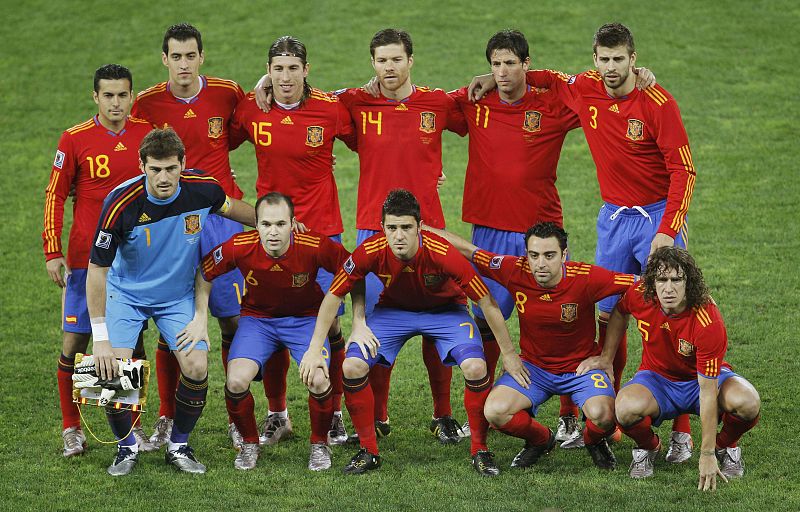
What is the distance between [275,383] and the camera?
788 centimetres

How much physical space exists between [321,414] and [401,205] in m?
1.42

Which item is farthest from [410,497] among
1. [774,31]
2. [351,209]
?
[774,31]

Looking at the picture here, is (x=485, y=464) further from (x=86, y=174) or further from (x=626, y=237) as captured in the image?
(x=86, y=174)

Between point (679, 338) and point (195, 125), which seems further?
point (195, 125)

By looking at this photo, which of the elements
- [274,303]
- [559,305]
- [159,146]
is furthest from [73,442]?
[559,305]

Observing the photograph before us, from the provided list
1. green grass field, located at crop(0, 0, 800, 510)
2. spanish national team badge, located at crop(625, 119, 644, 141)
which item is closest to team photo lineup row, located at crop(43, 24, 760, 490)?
spanish national team badge, located at crop(625, 119, 644, 141)

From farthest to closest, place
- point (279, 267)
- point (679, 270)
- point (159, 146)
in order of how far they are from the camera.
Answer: point (279, 267)
point (159, 146)
point (679, 270)

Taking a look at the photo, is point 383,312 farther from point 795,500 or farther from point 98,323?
point 795,500

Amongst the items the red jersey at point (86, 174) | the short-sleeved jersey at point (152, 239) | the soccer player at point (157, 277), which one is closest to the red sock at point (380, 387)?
the soccer player at point (157, 277)

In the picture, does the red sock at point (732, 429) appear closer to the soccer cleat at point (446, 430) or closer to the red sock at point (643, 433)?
the red sock at point (643, 433)

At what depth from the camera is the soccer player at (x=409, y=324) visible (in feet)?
23.1

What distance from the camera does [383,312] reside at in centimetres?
749

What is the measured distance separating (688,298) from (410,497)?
1.98 meters

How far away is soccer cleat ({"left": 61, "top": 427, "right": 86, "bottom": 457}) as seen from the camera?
744cm
